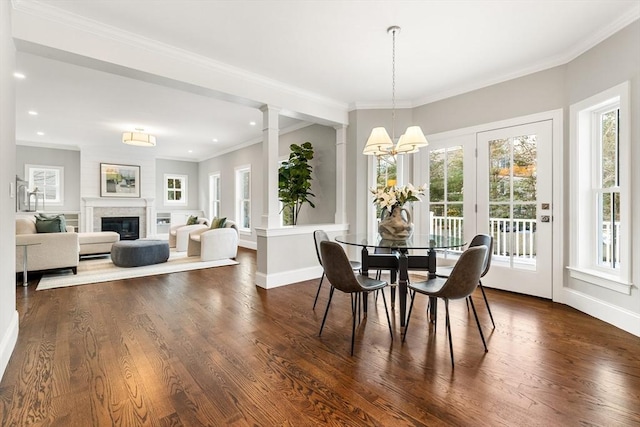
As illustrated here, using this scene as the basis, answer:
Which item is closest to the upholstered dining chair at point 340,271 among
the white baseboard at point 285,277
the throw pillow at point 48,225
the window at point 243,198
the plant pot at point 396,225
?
the plant pot at point 396,225

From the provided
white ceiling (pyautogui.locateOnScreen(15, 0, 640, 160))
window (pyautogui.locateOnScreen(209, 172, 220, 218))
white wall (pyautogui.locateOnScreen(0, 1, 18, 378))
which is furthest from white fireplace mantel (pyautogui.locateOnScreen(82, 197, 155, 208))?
white wall (pyautogui.locateOnScreen(0, 1, 18, 378))

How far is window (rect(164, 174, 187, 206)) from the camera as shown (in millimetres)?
9414

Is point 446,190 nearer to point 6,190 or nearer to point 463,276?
point 463,276

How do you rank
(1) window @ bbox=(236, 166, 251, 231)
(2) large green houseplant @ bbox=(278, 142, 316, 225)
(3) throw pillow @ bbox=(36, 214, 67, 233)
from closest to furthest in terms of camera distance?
1. (3) throw pillow @ bbox=(36, 214, 67, 233)
2. (2) large green houseplant @ bbox=(278, 142, 316, 225)
3. (1) window @ bbox=(236, 166, 251, 231)

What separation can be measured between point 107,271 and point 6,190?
3051 mm

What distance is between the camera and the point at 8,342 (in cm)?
206

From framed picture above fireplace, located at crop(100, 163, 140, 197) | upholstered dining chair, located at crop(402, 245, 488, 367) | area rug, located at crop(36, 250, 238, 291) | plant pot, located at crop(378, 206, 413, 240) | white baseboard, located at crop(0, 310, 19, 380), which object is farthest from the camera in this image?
framed picture above fireplace, located at crop(100, 163, 140, 197)

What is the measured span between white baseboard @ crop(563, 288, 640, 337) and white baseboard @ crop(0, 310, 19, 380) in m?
4.58

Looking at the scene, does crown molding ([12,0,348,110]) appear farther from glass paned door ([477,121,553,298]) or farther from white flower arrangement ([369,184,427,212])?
glass paned door ([477,121,553,298])

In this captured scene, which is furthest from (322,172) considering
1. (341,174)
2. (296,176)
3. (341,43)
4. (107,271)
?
(107,271)

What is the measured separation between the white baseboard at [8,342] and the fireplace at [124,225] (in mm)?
6662

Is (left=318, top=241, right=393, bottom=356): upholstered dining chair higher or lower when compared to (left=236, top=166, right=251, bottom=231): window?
lower

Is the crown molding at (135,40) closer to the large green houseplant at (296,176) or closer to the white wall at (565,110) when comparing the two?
the large green houseplant at (296,176)

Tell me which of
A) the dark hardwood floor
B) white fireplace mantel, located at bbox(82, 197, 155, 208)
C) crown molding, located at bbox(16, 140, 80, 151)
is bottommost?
the dark hardwood floor
